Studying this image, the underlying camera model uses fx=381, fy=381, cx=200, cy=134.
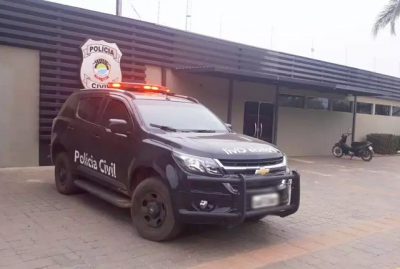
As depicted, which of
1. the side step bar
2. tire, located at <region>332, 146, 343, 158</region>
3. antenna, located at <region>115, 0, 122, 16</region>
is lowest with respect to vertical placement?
tire, located at <region>332, 146, 343, 158</region>

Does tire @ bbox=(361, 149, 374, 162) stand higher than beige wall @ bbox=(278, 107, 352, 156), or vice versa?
beige wall @ bbox=(278, 107, 352, 156)

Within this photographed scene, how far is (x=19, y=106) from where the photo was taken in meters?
9.14

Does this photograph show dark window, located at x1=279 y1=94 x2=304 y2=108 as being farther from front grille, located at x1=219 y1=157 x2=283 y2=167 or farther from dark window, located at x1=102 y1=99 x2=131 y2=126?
front grille, located at x1=219 y1=157 x2=283 y2=167

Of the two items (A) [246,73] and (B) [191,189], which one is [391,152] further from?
(B) [191,189]

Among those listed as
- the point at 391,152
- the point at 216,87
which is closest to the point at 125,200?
the point at 216,87

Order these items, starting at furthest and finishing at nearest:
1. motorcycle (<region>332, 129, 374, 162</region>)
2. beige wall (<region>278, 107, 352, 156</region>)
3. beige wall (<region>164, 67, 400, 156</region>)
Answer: motorcycle (<region>332, 129, 374, 162</region>) < beige wall (<region>278, 107, 352, 156</region>) < beige wall (<region>164, 67, 400, 156</region>)

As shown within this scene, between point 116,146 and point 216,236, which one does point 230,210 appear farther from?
point 116,146

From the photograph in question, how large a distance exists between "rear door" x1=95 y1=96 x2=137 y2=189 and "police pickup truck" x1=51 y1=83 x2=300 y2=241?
0.05ft

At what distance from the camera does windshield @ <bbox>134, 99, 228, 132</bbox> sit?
525cm

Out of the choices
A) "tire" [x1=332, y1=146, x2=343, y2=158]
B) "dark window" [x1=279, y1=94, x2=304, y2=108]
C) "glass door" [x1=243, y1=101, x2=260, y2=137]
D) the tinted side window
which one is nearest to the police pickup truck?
the tinted side window

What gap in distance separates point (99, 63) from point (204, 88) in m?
3.90

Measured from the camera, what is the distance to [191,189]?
4227 mm

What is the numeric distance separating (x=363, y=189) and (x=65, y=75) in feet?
25.8

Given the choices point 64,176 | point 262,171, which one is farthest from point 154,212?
point 64,176
